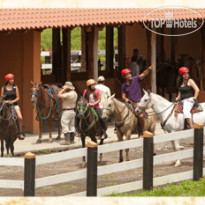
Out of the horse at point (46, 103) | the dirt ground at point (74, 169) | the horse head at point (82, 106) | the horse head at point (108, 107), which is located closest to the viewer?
the dirt ground at point (74, 169)

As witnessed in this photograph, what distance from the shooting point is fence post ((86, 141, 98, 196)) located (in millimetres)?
14320

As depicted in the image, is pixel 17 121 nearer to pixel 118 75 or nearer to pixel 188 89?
pixel 188 89

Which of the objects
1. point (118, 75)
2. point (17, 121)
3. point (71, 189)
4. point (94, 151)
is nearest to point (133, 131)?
point (17, 121)

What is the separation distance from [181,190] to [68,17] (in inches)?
500

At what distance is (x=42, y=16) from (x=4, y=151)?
6.34 m

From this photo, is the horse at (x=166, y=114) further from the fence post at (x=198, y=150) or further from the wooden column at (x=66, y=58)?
the wooden column at (x=66, y=58)

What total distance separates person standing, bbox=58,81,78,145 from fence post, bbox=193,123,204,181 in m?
6.84

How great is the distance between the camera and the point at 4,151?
22.1 m

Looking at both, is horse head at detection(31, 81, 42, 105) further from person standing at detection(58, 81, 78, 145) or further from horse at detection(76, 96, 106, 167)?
horse at detection(76, 96, 106, 167)

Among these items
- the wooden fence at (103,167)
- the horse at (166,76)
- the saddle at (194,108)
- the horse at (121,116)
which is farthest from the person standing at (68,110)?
Result: the horse at (166,76)

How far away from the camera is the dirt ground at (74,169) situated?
16156 millimetres

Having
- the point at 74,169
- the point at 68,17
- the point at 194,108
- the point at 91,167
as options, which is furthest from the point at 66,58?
the point at 91,167

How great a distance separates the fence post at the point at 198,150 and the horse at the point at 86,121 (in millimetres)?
3768

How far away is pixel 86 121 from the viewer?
2009 cm
